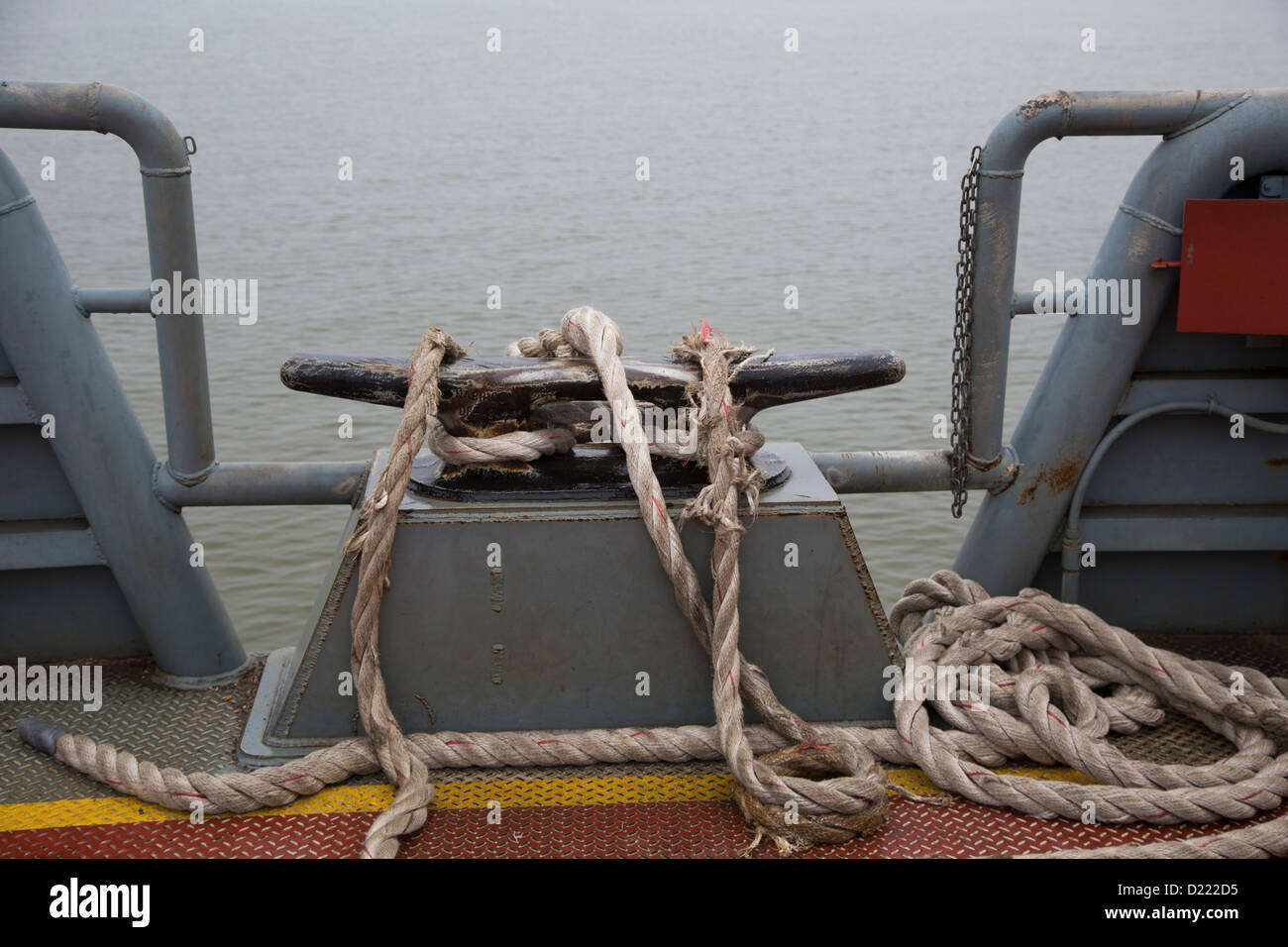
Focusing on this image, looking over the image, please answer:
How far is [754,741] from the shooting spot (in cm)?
258

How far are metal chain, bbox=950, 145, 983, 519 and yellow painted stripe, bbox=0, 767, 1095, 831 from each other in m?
0.93

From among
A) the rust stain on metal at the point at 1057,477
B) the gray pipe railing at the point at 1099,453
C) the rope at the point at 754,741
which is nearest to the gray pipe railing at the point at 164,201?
the rope at the point at 754,741

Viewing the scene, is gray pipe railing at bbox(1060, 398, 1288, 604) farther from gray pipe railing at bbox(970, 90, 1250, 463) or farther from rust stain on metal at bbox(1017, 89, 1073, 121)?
rust stain on metal at bbox(1017, 89, 1073, 121)

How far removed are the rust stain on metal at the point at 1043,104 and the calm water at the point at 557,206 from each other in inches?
123

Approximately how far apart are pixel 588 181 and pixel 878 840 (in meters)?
11.9

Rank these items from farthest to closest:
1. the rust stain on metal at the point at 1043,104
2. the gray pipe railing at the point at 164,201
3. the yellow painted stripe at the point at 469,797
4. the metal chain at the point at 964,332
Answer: the metal chain at the point at 964,332
the rust stain on metal at the point at 1043,104
the gray pipe railing at the point at 164,201
the yellow painted stripe at the point at 469,797

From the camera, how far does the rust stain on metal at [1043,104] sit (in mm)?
3020

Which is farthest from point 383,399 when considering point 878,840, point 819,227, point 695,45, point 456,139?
point 695,45

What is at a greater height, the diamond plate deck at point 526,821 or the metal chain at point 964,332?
the metal chain at point 964,332

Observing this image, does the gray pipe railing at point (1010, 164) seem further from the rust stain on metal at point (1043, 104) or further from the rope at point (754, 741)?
the rope at point (754, 741)

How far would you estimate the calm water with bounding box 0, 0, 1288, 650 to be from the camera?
727cm

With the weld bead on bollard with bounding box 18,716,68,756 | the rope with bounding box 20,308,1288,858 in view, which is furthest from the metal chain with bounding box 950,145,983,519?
the weld bead on bollard with bounding box 18,716,68,756

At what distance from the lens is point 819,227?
11695mm

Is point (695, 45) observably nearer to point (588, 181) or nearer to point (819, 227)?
point (588, 181)
